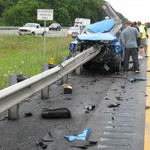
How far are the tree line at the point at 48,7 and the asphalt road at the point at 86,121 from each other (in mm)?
44109

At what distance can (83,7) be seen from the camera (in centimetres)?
12062

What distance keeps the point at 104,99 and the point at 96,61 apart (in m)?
3.63

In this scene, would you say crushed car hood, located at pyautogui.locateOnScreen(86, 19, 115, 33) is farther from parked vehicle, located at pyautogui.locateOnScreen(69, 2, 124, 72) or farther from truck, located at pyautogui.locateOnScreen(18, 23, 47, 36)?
truck, located at pyautogui.locateOnScreen(18, 23, 47, 36)

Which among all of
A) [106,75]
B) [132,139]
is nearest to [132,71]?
[106,75]

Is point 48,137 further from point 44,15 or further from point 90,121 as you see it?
point 44,15

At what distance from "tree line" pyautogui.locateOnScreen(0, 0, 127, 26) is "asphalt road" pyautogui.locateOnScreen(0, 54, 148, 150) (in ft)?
145

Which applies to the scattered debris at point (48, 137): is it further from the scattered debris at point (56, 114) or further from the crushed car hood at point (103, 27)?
the crushed car hood at point (103, 27)

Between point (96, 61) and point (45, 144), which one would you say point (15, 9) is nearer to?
point (96, 61)

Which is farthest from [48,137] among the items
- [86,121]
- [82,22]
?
[82,22]

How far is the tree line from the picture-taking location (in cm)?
7012

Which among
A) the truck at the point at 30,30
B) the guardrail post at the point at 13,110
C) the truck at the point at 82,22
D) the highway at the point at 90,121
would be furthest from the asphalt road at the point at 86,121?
the truck at the point at 82,22

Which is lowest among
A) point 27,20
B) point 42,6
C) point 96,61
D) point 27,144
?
point 27,144

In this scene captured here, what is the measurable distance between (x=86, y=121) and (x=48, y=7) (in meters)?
95.1

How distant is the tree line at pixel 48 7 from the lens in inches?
2761
